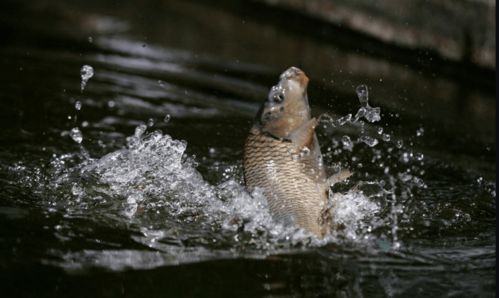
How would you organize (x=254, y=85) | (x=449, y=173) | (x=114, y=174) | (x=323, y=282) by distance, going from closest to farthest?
(x=323, y=282) < (x=114, y=174) < (x=449, y=173) < (x=254, y=85)

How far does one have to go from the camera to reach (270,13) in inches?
367

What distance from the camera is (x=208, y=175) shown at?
4426 mm

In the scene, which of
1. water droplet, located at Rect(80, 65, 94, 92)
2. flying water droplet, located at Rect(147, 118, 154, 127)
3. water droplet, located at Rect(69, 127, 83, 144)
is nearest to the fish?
water droplet, located at Rect(69, 127, 83, 144)

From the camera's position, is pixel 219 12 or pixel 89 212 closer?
pixel 89 212

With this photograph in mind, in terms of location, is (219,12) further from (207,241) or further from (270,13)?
(207,241)

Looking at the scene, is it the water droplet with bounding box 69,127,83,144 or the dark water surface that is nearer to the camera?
the dark water surface

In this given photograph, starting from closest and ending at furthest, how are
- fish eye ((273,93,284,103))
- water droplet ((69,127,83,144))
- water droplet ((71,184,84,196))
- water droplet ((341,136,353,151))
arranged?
fish eye ((273,93,284,103)) → water droplet ((71,184,84,196)) → water droplet ((69,127,83,144)) → water droplet ((341,136,353,151))

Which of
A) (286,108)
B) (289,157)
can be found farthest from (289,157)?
(286,108)

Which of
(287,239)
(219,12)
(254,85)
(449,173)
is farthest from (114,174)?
(219,12)

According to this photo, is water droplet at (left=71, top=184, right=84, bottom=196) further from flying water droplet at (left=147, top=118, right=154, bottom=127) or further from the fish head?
flying water droplet at (left=147, top=118, right=154, bottom=127)

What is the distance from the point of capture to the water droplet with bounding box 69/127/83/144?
4680mm

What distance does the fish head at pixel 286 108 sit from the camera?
129 inches

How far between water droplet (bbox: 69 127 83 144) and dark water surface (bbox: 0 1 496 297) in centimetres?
1

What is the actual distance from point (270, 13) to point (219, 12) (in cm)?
54
